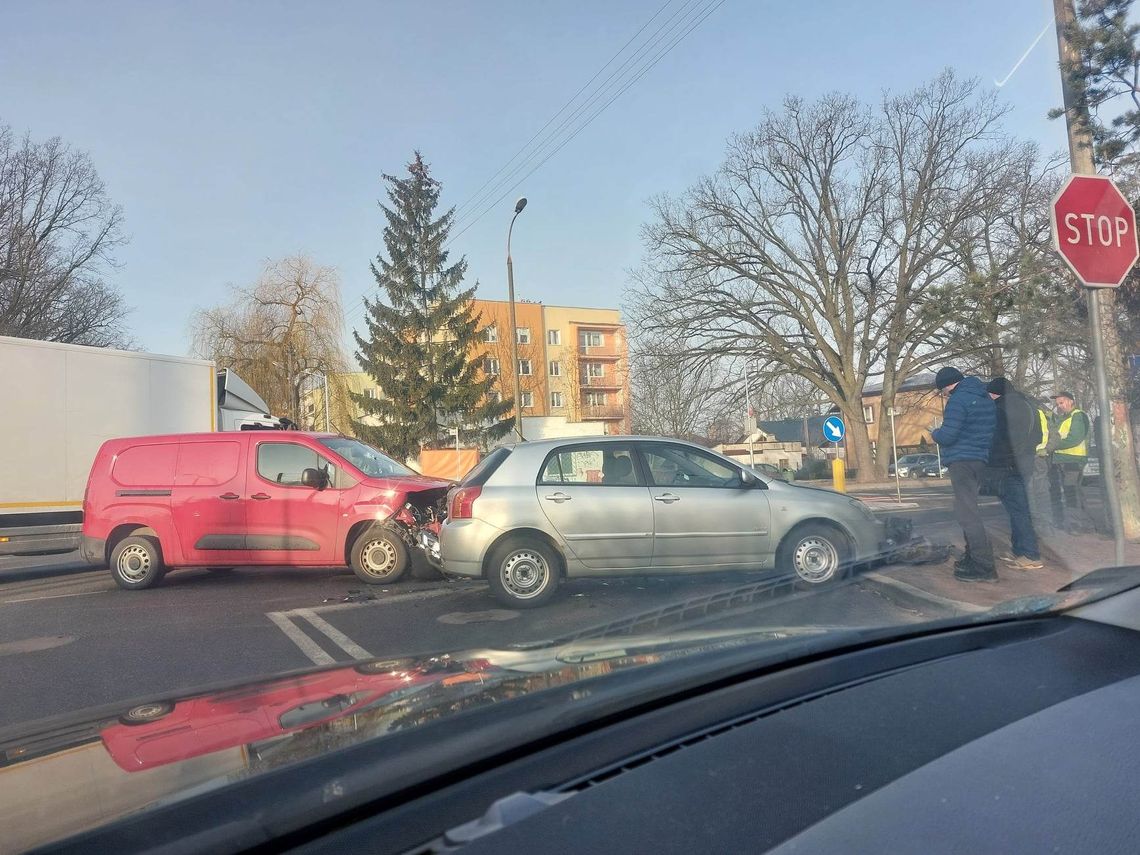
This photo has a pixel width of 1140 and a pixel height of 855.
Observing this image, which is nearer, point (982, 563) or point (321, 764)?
point (321, 764)

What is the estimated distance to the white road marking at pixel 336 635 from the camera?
21.0 ft

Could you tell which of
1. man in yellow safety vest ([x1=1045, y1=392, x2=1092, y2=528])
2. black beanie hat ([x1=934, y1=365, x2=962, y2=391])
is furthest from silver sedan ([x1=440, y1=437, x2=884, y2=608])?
man in yellow safety vest ([x1=1045, y1=392, x2=1092, y2=528])

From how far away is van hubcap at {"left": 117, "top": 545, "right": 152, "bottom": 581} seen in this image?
10070 millimetres

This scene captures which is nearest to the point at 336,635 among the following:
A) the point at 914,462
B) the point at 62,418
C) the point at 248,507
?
the point at 248,507

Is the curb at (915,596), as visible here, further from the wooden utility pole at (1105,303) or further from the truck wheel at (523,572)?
the wooden utility pole at (1105,303)

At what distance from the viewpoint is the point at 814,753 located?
6.54 feet

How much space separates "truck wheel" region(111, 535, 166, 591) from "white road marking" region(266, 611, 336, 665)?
2778 millimetres

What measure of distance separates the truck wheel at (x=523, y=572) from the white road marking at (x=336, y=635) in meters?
1.46

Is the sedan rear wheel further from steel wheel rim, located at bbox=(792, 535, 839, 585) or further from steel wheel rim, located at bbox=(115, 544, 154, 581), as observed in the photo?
steel wheel rim, located at bbox=(115, 544, 154, 581)

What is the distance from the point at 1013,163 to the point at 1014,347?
11.8 m

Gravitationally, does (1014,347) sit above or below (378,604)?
above

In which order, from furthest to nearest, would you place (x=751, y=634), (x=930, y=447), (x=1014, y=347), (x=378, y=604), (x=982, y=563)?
(x=930, y=447)
(x=1014, y=347)
(x=378, y=604)
(x=982, y=563)
(x=751, y=634)

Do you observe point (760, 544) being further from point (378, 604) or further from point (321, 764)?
point (321, 764)

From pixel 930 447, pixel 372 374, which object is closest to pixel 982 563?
pixel 372 374
